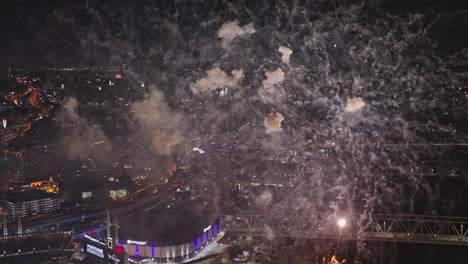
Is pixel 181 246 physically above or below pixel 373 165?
below

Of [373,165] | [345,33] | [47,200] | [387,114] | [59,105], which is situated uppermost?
[59,105]

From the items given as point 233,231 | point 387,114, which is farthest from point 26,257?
point 387,114

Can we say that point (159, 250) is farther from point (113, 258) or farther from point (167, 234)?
point (113, 258)

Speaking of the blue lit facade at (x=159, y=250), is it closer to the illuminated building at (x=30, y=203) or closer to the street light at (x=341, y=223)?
the street light at (x=341, y=223)

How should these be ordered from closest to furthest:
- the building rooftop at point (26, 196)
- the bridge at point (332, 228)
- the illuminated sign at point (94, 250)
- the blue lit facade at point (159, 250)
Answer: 1. the illuminated sign at point (94, 250)
2. the blue lit facade at point (159, 250)
3. the bridge at point (332, 228)
4. the building rooftop at point (26, 196)

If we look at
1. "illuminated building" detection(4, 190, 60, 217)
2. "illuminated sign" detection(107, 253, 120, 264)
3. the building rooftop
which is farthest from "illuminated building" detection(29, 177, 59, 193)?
"illuminated sign" detection(107, 253, 120, 264)

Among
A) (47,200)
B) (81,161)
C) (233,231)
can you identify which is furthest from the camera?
(81,161)

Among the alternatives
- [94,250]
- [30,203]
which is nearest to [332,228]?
[94,250]

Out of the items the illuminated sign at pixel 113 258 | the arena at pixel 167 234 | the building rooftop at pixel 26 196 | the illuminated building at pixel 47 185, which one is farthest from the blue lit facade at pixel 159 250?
the illuminated building at pixel 47 185

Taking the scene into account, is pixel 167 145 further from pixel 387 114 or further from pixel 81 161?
pixel 387 114
